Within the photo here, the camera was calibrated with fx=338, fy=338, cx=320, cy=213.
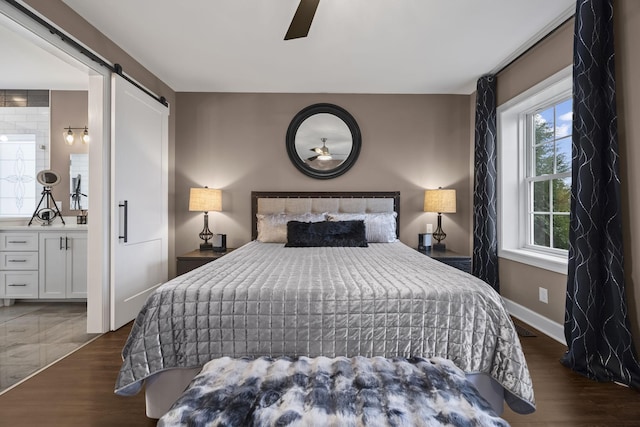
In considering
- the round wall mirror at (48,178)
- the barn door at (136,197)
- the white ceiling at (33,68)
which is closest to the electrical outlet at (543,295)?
the barn door at (136,197)

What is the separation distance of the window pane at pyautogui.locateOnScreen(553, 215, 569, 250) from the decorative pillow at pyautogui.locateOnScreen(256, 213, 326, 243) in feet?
7.43

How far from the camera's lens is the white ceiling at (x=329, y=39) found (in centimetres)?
253

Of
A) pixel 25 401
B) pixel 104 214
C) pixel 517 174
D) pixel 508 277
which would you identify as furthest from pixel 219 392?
pixel 517 174

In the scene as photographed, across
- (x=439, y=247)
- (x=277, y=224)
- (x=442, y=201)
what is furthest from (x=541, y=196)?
(x=277, y=224)

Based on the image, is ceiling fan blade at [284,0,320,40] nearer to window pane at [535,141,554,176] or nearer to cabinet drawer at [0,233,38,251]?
window pane at [535,141,554,176]

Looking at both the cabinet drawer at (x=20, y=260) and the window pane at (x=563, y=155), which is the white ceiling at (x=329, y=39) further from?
the cabinet drawer at (x=20, y=260)

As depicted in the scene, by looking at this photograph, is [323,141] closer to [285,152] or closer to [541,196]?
[285,152]

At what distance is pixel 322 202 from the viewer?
4.20 metres

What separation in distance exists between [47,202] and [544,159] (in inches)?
223

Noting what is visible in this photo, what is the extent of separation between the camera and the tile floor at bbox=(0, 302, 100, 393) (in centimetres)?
233

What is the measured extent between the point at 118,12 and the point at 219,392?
9.35 feet

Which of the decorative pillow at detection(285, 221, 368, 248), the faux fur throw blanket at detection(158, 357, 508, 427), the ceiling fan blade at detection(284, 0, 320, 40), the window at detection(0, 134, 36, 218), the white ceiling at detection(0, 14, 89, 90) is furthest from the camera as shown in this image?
the window at detection(0, 134, 36, 218)

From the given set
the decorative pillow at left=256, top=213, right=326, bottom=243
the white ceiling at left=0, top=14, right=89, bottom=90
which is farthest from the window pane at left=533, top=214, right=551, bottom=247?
the white ceiling at left=0, top=14, right=89, bottom=90

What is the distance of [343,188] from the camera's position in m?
4.27
